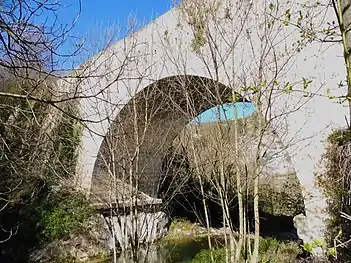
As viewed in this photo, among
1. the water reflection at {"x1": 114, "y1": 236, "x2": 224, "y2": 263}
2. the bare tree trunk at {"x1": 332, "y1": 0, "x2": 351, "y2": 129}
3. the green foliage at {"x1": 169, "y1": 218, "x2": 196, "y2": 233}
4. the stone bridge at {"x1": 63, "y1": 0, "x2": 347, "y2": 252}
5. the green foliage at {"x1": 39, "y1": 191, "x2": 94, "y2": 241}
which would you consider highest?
the stone bridge at {"x1": 63, "y1": 0, "x2": 347, "y2": 252}

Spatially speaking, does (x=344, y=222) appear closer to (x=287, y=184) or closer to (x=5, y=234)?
(x=287, y=184)

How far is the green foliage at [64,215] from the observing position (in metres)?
8.66

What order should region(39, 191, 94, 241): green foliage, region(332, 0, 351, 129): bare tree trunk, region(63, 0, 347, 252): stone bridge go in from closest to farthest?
region(332, 0, 351, 129): bare tree trunk, region(63, 0, 347, 252): stone bridge, region(39, 191, 94, 241): green foliage

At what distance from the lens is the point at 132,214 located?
5.14 m

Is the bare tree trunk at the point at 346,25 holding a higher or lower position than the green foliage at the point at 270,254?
higher

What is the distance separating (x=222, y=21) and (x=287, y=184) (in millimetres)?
4372

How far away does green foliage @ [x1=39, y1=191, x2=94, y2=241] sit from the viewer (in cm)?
866

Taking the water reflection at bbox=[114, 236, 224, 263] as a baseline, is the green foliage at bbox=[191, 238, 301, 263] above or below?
above

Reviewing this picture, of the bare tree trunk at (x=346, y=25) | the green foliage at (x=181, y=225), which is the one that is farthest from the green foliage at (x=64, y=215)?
the bare tree trunk at (x=346, y=25)

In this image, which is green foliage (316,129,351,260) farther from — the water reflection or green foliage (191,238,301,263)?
the water reflection

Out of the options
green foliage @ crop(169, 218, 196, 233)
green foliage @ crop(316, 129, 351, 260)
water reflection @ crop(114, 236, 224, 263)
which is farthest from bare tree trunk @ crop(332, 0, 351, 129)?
green foliage @ crop(169, 218, 196, 233)

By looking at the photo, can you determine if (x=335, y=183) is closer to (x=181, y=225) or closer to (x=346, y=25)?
(x=346, y=25)

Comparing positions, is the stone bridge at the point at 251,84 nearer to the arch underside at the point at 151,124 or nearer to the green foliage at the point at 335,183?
the arch underside at the point at 151,124

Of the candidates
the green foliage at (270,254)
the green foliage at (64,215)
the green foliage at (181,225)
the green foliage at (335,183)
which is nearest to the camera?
the green foliage at (335,183)
